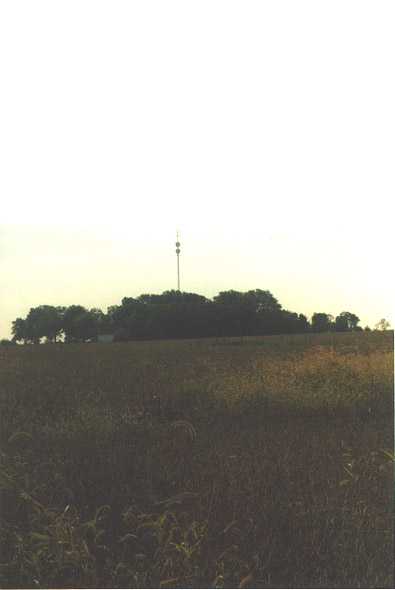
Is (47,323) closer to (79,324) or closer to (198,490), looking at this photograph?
(79,324)

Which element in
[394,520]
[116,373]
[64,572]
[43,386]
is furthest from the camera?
[116,373]

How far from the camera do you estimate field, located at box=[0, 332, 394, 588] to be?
281 cm

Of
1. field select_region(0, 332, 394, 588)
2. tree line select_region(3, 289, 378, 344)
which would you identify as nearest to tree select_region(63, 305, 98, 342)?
tree line select_region(3, 289, 378, 344)

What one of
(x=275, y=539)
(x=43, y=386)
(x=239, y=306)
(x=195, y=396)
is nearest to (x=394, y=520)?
(x=275, y=539)

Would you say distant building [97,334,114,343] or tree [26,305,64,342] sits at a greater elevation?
tree [26,305,64,342]

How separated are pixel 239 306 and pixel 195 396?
50.4 ft

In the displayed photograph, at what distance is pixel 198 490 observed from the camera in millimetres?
3670

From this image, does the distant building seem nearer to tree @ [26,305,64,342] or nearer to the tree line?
the tree line

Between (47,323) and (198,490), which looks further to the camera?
(47,323)

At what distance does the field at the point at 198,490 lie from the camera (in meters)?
2.81

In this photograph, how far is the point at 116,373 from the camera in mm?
9305

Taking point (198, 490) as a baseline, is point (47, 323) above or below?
above

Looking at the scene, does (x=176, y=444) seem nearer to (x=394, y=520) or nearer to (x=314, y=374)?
(x=394, y=520)

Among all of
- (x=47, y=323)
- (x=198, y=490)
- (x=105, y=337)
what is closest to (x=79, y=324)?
(x=105, y=337)
